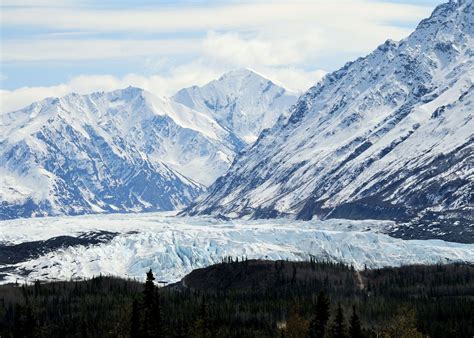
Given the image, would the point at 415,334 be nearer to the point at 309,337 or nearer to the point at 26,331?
the point at 309,337

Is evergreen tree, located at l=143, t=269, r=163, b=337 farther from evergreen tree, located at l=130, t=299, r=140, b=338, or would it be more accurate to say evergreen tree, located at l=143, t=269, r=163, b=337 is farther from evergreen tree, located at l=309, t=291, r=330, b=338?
evergreen tree, located at l=309, t=291, r=330, b=338

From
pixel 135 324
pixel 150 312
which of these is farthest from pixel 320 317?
pixel 135 324

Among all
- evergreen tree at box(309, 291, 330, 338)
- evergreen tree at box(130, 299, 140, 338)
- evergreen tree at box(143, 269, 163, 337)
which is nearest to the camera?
evergreen tree at box(143, 269, 163, 337)

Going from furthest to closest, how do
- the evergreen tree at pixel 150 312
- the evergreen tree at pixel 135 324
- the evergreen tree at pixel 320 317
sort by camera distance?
the evergreen tree at pixel 320 317, the evergreen tree at pixel 135 324, the evergreen tree at pixel 150 312

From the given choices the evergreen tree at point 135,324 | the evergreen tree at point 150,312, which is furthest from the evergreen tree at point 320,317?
the evergreen tree at point 135,324

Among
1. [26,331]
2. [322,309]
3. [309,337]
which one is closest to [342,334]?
[322,309]

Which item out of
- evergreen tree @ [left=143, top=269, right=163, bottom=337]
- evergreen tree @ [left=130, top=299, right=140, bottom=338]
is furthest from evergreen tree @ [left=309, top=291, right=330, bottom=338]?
evergreen tree @ [left=130, top=299, right=140, bottom=338]

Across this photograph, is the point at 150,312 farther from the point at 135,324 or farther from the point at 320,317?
the point at 320,317

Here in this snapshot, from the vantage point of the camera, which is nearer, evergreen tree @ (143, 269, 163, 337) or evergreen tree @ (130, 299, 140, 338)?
evergreen tree @ (143, 269, 163, 337)

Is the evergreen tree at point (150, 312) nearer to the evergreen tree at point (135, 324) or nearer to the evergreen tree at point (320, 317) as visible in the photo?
the evergreen tree at point (135, 324)

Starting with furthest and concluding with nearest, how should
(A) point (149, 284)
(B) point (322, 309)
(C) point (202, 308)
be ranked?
(C) point (202, 308), (B) point (322, 309), (A) point (149, 284)

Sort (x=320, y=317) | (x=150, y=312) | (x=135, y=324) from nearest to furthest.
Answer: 1. (x=150, y=312)
2. (x=135, y=324)
3. (x=320, y=317)
